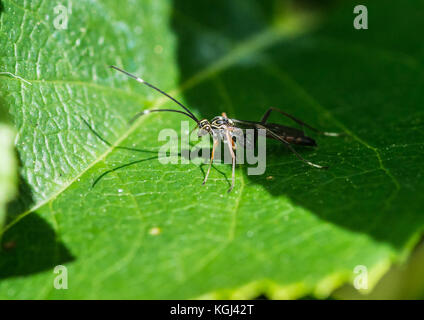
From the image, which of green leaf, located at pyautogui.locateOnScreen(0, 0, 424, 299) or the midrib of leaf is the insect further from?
the midrib of leaf

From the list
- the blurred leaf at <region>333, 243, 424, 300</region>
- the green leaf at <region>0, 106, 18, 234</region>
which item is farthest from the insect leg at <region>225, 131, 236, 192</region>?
the blurred leaf at <region>333, 243, 424, 300</region>

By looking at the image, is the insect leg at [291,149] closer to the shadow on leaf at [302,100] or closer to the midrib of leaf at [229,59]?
the shadow on leaf at [302,100]

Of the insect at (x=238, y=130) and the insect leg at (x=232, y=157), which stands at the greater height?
the insect at (x=238, y=130)

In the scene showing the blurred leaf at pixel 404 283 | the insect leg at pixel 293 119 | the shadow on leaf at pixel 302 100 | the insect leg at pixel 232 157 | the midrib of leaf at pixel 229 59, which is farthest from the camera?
the insect leg at pixel 293 119

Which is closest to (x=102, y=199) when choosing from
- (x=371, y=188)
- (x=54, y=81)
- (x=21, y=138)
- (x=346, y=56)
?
(x=21, y=138)

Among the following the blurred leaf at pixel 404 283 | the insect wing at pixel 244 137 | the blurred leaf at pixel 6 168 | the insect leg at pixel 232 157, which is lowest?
the blurred leaf at pixel 404 283

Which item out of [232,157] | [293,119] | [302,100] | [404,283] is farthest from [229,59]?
[404,283]

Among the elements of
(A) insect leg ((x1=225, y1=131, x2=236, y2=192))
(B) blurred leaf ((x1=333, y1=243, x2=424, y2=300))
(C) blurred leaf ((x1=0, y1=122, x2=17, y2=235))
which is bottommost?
(B) blurred leaf ((x1=333, y1=243, x2=424, y2=300))

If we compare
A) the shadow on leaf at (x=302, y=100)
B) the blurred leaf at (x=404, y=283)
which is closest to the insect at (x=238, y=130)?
the shadow on leaf at (x=302, y=100)
